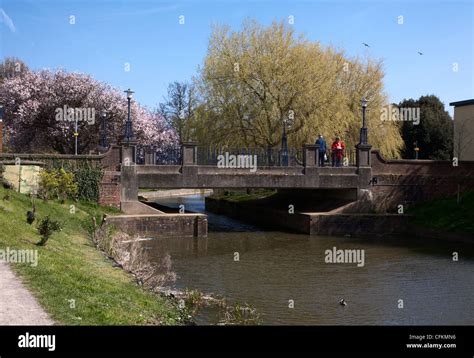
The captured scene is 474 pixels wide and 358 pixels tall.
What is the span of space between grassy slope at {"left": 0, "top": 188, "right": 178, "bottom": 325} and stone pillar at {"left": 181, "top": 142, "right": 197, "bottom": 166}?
426 inches

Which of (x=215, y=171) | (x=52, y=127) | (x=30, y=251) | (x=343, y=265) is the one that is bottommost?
(x=343, y=265)

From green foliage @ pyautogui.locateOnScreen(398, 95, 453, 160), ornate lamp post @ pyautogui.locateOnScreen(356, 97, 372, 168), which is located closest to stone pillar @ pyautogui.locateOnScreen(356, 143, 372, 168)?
ornate lamp post @ pyautogui.locateOnScreen(356, 97, 372, 168)

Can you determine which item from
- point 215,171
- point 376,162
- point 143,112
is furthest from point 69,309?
point 143,112

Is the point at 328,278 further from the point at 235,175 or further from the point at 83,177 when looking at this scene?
the point at 83,177

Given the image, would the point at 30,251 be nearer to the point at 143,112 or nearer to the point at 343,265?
the point at 343,265

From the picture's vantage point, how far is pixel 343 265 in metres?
19.9

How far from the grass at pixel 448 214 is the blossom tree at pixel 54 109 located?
24.2 meters

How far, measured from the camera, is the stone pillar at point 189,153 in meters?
27.9

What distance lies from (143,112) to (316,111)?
72.1ft

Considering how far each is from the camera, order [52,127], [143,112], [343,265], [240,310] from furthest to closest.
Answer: [143,112], [52,127], [343,265], [240,310]

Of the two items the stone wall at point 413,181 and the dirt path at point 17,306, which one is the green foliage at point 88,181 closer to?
the stone wall at point 413,181

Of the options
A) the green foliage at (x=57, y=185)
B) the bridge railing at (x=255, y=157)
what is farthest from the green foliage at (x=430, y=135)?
the green foliage at (x=57, y=185)

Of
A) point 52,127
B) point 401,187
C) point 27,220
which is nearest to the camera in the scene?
point 27,220

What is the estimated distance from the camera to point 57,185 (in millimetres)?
23922
